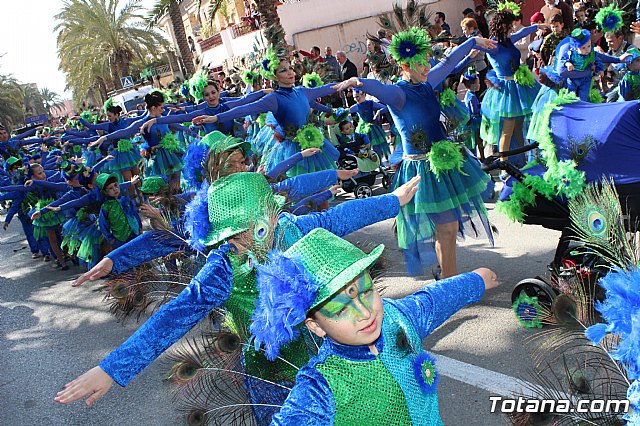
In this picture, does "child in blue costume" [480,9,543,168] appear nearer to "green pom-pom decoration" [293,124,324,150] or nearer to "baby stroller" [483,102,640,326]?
"green pom-pom decoration" [293,124,324,150]

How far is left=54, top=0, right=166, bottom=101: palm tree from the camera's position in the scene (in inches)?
1303

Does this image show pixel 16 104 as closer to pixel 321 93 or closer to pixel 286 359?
Result: pixel 321 93

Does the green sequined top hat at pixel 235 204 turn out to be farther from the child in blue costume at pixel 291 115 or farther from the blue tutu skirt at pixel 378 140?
the blue tutu skirt at pixel 378 140

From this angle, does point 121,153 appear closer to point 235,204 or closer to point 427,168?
point 427,168

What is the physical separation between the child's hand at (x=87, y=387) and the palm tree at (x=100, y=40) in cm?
3305

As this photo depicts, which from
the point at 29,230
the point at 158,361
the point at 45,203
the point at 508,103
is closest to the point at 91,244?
the point at 45,203

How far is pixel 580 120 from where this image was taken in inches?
170

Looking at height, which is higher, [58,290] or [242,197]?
[242,197]

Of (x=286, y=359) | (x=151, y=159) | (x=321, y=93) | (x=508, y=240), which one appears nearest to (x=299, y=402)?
(x=286, y=359)

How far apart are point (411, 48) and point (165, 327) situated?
335 cm

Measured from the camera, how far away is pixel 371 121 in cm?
1030

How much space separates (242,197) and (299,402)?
1280mm

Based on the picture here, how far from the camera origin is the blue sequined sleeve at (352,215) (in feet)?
10.5

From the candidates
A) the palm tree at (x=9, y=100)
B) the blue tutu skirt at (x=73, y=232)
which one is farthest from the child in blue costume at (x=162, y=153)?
the palm tree at (x=9, y=100)
